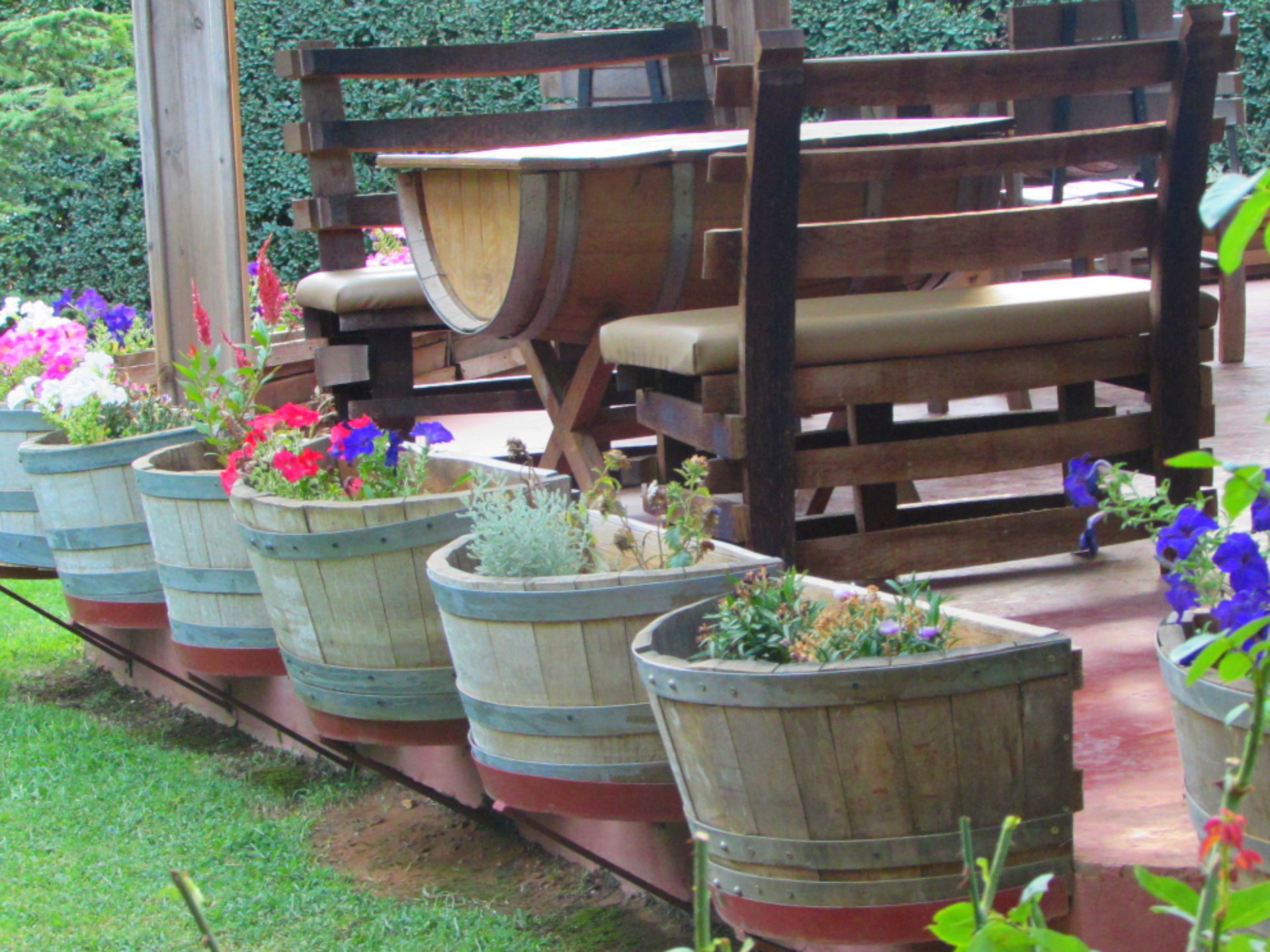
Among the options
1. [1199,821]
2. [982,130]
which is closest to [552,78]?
[982,130]

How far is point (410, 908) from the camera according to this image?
2.85 metres

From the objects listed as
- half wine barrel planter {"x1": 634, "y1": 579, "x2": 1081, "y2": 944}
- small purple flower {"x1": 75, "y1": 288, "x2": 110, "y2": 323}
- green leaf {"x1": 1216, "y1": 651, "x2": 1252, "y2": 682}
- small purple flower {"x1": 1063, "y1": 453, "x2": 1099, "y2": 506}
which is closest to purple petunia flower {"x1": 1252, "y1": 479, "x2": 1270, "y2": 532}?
half wine barrel planter {"x1": 634, "y1": 579, "x2": 1081, "y2": 944}

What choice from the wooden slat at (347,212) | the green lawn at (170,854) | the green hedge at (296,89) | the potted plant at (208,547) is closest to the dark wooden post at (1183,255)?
the green lawn at (170,854)

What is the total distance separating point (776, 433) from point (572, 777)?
851 mm

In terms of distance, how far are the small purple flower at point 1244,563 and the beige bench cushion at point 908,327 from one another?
4.59 feet

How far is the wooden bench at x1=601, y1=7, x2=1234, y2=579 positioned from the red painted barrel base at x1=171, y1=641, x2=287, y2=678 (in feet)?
3.66

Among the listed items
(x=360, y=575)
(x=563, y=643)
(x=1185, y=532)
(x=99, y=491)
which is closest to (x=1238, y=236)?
(x=1185, y=532)

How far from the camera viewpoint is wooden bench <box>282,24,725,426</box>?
4.83 metres

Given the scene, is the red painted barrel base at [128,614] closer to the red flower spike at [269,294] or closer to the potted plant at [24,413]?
the potted plant at [24,413]

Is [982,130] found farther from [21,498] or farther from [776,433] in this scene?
[21,498]

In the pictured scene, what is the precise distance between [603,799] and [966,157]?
1438 millimetres

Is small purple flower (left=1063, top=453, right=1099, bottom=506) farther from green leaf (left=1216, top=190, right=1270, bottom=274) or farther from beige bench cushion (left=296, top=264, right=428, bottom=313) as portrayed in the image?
beige bench cushion (left=296, top=264, right=428, bottom=313)

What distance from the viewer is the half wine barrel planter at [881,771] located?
5.67 feet

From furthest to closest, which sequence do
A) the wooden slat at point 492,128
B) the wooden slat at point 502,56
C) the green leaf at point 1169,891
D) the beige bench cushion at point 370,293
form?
the wooden slat at point 492,128, the wooden slat at point 502,56, the beige bench cushion at point 370,293, the green leaf at point 1169,891
